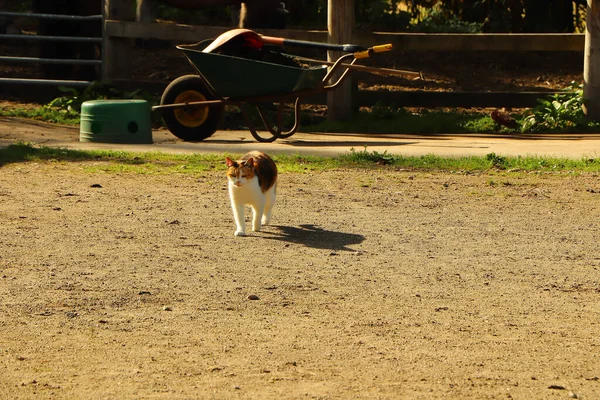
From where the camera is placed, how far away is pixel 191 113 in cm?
1062

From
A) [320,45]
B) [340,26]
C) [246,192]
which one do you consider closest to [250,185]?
[246,192]

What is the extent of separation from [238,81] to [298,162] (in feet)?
4.73

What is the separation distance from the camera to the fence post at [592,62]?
11266 mm

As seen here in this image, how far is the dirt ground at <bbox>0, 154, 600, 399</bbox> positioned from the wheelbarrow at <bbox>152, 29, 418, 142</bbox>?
2.23 m

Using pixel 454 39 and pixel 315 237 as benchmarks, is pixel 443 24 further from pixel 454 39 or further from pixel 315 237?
pixel 315 237

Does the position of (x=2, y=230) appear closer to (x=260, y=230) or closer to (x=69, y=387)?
(x=260, y=230)

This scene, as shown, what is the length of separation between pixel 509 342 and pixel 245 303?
125 cm

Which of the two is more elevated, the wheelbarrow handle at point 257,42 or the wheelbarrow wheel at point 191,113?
the wheelbarrow handle at point 257,42

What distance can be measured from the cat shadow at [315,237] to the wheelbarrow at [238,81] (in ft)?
10.8

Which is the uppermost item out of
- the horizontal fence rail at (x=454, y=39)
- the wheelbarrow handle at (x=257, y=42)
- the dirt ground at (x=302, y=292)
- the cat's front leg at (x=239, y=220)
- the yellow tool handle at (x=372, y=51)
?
the horizontal fence rail at (x=454, y=39)

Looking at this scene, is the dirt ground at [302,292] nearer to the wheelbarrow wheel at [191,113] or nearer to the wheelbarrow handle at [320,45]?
the wheelbarrow handle at [320,45]

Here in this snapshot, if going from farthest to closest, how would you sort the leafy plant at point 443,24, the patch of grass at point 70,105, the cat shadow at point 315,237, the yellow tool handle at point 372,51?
the leafy plant at point 443,24 < the patch of grass at point 70,105 < the yellow tool handle at point 372,51 < the cat shadow at point 315,237

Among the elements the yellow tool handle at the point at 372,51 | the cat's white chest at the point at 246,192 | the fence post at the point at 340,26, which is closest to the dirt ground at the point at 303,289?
the cat's white chest at the point at 246,192

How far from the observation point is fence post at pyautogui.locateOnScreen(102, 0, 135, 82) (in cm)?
1292
